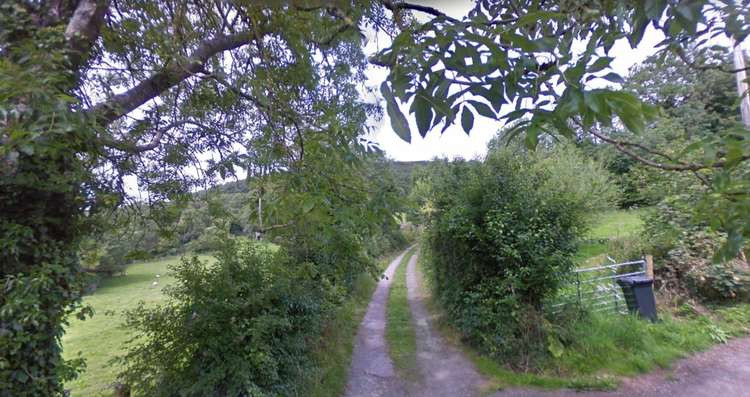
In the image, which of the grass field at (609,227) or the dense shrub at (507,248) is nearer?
the dense shrub at (507,248)

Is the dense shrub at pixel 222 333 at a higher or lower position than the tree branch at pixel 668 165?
lower

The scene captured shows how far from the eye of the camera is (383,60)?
3.51 ft

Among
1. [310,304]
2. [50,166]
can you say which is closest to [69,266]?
[50,166]

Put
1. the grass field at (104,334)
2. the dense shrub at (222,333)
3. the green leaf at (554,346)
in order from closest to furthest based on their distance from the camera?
the dense shrub at (222,333) < the grass field at (104,334) < the green leaf at (554,346)

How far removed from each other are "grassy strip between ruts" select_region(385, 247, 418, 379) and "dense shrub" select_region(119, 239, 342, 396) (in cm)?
188

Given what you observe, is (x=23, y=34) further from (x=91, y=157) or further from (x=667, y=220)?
(x=667, y=220)

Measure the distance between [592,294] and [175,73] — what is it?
720cm

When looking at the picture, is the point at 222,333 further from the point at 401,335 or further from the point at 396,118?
the point at 401,335

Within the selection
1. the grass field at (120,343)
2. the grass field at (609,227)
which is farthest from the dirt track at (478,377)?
the grass field at (609,227)

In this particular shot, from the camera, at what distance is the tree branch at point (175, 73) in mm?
3014

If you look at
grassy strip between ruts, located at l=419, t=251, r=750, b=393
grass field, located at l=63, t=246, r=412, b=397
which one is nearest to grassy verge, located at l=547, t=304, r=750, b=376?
grassy strip between ruts, located at l=419, t=251, r=750, b=393

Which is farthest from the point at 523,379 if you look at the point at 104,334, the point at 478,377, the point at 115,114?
the point at 104,334

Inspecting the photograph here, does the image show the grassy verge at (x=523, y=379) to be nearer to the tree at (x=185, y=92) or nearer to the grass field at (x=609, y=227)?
the tree at (x=185, y=92)

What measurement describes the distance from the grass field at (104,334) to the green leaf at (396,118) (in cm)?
428
